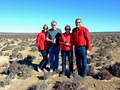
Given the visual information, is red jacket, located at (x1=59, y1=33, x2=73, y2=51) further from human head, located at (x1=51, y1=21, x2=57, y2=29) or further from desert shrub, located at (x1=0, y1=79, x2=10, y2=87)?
desert shrub, located at (x1=0, y1=79, x2=10, y2=87)

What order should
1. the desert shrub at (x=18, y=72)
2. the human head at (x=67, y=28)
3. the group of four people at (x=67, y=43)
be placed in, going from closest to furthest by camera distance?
the group of four people at (x=67, y=43) → the human head at (x=67, y=28) → the desert shrub at (x=18, y=72)

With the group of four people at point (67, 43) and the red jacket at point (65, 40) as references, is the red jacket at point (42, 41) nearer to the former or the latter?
the group of four people at point (67, 43)

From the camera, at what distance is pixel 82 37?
26.7ft

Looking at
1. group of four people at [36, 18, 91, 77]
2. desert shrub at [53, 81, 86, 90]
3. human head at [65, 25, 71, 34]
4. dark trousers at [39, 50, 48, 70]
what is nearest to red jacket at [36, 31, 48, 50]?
group of four people at [36, 18, 91, 77]

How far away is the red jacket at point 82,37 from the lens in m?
8.08

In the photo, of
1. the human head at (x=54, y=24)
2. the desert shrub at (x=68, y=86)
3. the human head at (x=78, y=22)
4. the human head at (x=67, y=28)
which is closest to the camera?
the desert shrub at (x=68, y=86)

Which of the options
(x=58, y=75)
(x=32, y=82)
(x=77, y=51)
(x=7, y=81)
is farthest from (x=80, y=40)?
(x=7, y=81)

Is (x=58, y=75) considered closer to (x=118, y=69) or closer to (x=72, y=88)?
(x=72, y=88)

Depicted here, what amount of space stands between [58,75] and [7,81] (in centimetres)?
223

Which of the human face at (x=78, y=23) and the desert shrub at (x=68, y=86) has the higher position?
the human face at (x=78, y=23)

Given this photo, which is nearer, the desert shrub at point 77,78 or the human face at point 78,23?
the human face at point 78,23

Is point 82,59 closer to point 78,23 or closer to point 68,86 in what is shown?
point 68,86

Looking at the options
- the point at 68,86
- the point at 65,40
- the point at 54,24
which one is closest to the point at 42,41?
the point at 54,24

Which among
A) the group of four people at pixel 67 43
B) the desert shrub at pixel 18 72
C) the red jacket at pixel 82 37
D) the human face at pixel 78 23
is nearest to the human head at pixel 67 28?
the group of four people at pixel 67 43
